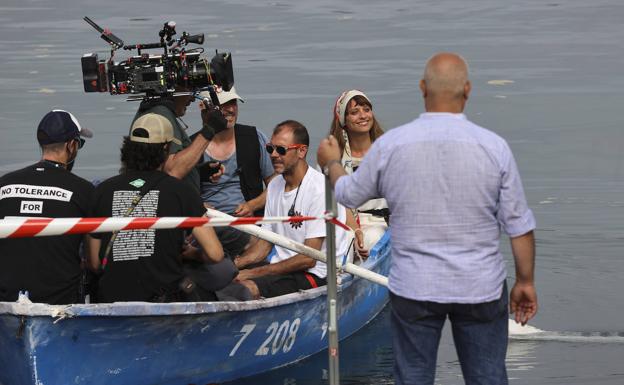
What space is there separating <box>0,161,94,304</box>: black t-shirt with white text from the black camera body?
6.75ft

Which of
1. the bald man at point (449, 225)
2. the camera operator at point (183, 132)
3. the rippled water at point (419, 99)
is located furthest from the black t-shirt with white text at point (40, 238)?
the bald man at point (449, 225)

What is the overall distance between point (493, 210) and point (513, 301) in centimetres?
44

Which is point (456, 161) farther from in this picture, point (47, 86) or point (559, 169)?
point (47, 86)

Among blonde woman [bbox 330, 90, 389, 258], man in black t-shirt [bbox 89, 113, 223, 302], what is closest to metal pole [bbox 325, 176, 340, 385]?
man in black t-shirt [bbox 89, 113, 223, 302]

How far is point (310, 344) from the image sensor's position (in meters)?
9.44

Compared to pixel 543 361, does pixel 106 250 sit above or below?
above

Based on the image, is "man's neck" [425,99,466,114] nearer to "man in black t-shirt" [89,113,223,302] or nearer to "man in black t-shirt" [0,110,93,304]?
"man in black t-shirt" [89,113,223,302]

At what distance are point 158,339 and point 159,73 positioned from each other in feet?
7.78

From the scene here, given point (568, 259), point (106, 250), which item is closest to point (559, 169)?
point (568, 259)

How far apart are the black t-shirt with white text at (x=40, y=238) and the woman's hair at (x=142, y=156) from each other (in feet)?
0.87

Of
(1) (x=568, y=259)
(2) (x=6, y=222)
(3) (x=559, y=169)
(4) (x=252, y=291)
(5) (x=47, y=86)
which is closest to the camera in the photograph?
(2) (x=6, y=222)

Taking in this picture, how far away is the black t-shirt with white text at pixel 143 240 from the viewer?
7781 mm

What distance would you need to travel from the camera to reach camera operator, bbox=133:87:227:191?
916 centimetres

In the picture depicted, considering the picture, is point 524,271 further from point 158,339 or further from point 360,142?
point 360,142
